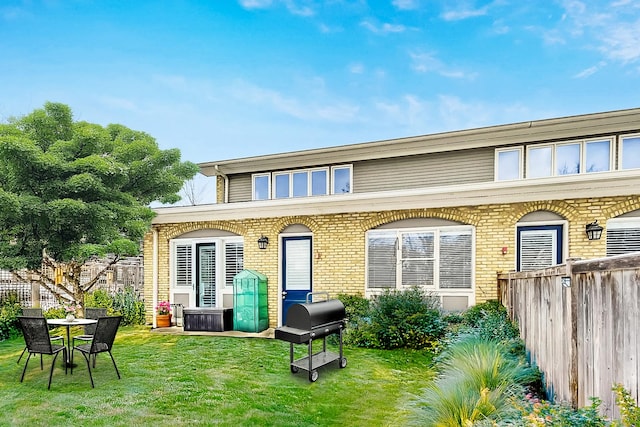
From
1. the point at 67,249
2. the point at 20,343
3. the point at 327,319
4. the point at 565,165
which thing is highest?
the point at 565,165

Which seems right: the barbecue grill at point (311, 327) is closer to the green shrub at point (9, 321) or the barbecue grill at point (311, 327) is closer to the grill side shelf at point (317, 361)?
the grill side shelf at point (317, 361)

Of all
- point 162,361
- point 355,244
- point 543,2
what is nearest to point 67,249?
point 162,361

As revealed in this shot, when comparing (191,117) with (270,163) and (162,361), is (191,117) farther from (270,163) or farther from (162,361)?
(162,361)

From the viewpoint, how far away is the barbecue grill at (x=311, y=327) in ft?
17.9

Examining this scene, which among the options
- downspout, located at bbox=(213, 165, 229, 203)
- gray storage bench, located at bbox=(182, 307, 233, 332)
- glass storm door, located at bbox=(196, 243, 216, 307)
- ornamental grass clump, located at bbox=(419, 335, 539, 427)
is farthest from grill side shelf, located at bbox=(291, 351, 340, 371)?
downspout, located at bbox=(213, 165, 229, 203)

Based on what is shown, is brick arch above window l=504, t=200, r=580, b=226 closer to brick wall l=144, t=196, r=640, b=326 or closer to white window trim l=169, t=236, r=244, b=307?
brick wall l=144, t=196, r=640, b=326

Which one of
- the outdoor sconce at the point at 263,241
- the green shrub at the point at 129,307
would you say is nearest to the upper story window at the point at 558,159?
the outdoor sconce at the point at 263,241

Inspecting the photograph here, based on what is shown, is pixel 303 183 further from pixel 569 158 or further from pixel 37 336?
pixel 37 336

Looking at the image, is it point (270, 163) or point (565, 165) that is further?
point (270, 163)

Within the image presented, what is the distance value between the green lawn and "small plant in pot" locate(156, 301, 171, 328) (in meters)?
2.59

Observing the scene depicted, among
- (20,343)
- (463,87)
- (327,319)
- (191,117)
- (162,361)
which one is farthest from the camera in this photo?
(191,117)

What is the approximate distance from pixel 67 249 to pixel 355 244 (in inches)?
274

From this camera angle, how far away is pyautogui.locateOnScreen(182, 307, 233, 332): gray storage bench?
932 centimetres

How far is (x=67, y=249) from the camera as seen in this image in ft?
29.5
